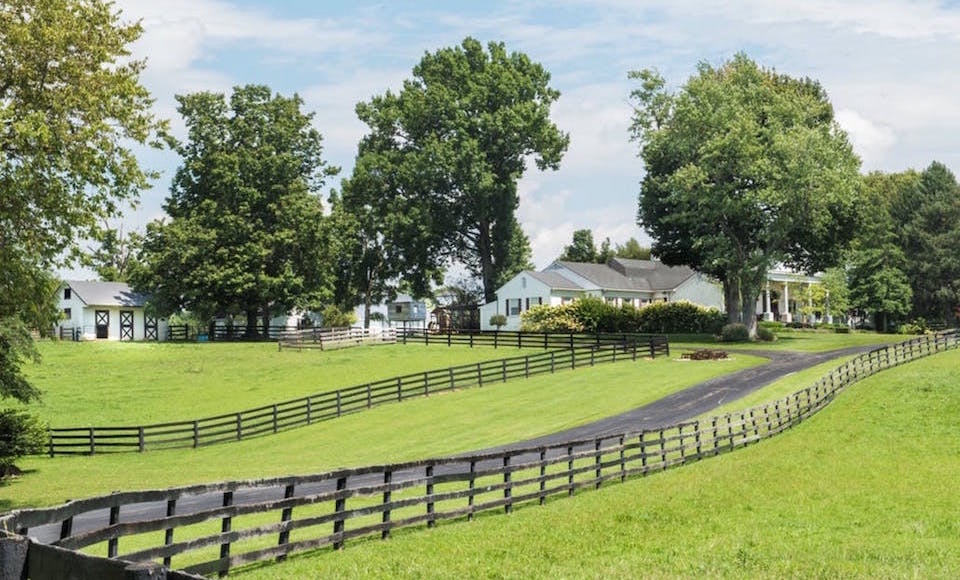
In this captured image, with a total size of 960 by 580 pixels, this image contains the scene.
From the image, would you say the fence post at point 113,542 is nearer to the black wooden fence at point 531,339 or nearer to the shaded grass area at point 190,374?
the shaded grass area at point 190,374

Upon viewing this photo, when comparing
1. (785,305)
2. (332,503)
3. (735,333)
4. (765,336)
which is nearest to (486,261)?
(785,305)

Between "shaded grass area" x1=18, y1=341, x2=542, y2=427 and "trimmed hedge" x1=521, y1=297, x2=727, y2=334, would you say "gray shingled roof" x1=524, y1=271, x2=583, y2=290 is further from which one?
"shaded grass area" x1=18, y1=341, x2=542, y2=427

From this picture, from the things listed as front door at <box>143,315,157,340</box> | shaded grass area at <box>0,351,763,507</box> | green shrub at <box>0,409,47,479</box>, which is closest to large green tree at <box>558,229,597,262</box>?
front door at <box>143,315,157,340</box>

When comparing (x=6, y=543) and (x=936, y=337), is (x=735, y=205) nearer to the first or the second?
(x=936, y=337)

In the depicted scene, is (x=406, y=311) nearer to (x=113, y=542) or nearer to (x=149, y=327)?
(x=149, y=327)

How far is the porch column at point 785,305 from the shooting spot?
93.8m

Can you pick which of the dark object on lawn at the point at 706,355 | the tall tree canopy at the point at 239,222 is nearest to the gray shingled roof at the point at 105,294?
the tall tree canopy at the point at 239,222

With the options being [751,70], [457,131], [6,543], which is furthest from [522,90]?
[6,543]

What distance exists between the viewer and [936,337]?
183ft

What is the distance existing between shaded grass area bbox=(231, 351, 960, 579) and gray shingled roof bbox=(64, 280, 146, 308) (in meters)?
72.1

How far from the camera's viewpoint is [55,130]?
20.3 m

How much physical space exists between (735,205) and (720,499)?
4910 centimetres

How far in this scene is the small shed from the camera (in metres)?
115

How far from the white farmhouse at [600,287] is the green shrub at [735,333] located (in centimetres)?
1471
